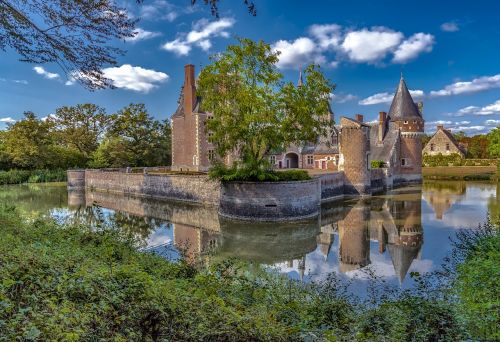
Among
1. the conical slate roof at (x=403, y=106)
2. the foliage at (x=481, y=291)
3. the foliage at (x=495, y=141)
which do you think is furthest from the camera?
the conical slate roof at (x=403, y=106)

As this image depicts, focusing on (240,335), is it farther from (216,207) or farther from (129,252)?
(216,207)

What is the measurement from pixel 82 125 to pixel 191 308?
46.5 metres

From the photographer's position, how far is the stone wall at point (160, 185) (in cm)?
2095

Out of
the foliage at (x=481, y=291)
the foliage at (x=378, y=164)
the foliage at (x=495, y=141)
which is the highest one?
the foliage at (x=495, y=141)

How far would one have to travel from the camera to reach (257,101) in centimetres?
1595

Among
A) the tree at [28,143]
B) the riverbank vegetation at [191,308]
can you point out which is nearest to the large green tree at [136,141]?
the tree at [28,143]

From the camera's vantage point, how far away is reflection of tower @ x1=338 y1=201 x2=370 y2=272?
9.90 m

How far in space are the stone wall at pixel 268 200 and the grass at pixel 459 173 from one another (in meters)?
27.9

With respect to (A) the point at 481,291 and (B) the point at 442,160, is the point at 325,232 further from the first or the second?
(B) the point at 442,160

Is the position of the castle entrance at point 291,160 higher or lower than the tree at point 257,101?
lower

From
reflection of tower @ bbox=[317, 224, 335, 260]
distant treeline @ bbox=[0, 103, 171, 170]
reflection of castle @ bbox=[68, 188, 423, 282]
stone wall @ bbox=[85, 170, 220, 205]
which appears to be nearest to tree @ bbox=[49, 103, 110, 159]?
distant treeline @ bbox=[0, 103, 171, 170]

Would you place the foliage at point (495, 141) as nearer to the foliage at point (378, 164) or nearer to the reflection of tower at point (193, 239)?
the foliage at point (378, 164)

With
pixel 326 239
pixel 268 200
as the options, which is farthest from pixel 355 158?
pixel 326 239

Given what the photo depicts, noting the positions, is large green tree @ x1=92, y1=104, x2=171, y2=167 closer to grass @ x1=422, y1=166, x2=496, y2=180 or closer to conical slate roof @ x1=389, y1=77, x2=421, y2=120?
conical slate roof @ x1=389, y1=77, x2=421, y2=120
